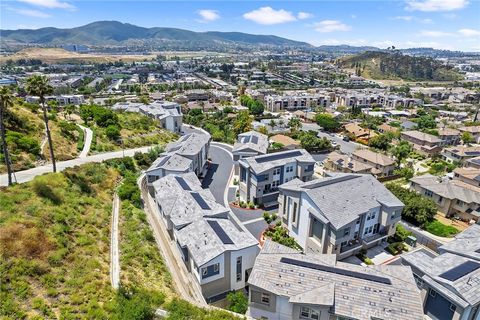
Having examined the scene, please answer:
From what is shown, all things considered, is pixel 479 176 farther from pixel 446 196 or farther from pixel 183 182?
pixel 183 182

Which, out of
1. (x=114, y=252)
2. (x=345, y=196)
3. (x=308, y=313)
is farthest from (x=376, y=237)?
(x=114, y=252)

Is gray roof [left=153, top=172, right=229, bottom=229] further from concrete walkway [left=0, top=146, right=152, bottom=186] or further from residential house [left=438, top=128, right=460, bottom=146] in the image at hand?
residential house [left=438, top=128, right=460, bottom=146]

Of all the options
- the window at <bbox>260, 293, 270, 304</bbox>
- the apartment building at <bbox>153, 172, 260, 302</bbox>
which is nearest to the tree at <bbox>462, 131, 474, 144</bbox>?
the apartment building at <bbox>153, 172, 260, 302</bbox>

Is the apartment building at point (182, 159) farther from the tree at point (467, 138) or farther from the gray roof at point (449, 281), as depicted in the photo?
the tree at point (467, 138)

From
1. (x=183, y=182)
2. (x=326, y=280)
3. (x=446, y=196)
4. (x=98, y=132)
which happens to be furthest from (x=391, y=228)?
(x=98, y=132)

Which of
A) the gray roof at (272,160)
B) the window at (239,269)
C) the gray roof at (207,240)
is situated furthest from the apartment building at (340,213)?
the window at (239,269)
